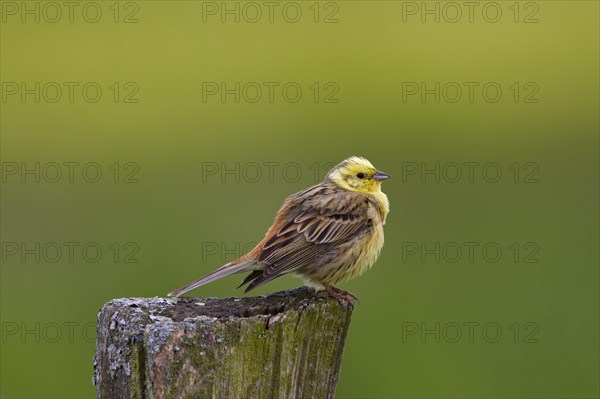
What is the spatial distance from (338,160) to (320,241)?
502cm

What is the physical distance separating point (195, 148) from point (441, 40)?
601 cm

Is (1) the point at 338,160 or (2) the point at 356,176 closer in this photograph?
(2) the point at 356,176

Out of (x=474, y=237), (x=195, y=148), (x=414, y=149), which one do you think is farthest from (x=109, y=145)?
(x=474, y=237)

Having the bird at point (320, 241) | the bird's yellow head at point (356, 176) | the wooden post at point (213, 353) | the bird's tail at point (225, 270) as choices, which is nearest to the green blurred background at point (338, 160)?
the bird's yellow head at point (356, 176)

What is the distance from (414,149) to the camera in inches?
531

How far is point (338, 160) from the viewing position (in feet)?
40.0

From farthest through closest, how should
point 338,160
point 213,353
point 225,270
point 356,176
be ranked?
point 338,160, point 356,176, point 225,270, point 213,353

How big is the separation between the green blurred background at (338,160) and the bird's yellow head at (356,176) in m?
1.96

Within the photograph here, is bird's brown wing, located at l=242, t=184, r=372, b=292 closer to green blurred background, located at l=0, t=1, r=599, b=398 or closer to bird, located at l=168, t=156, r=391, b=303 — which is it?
bird, located at l=168, t=156, r=391, b=303

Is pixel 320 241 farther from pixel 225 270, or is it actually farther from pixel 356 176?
pixel 356 176

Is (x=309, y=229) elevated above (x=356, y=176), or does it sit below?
below

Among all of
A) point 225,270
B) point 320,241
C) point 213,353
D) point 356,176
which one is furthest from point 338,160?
point 213,353

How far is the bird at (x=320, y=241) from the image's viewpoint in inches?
271

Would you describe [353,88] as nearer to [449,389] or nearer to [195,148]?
[195,148]
